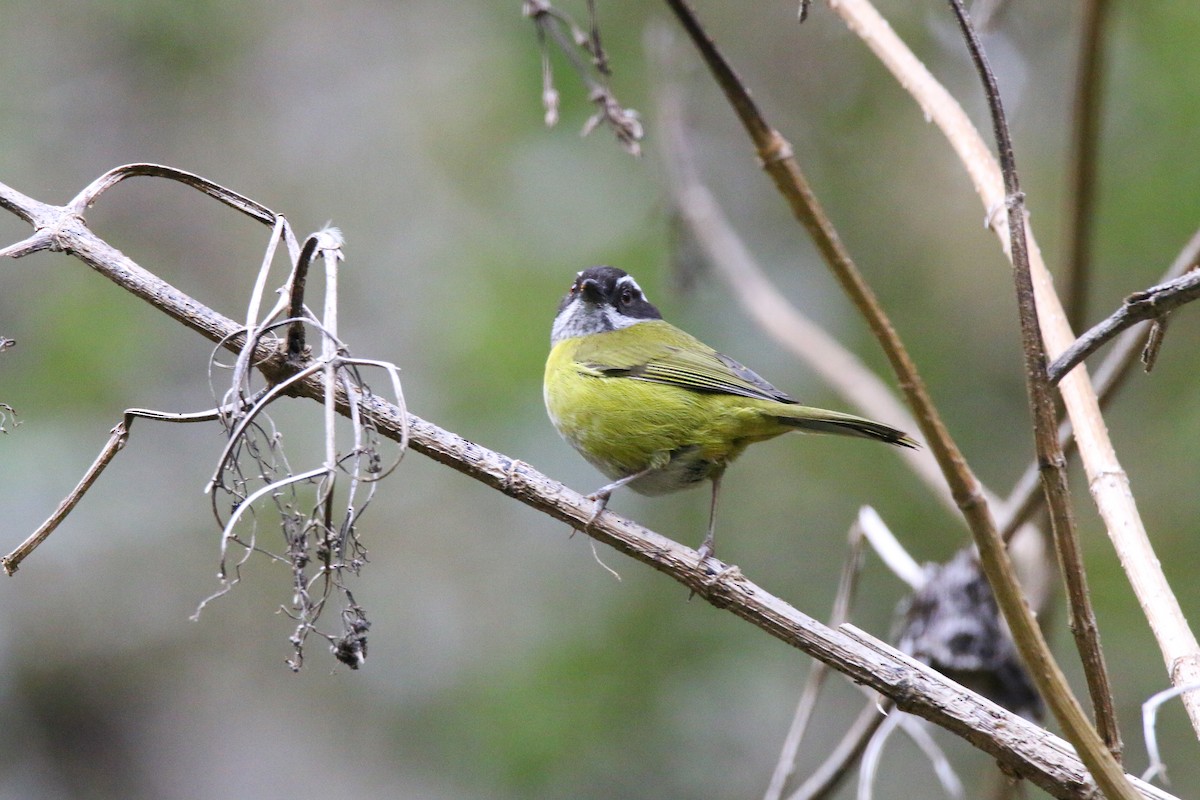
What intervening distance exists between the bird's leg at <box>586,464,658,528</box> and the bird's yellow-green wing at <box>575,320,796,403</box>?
0.33 meters

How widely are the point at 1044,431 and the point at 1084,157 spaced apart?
142 centimetres

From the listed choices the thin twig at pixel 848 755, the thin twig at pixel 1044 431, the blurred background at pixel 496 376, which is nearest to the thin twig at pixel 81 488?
the thin twig at pixel 1044 431

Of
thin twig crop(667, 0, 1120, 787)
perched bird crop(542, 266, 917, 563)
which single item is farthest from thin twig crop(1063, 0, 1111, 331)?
thin twig crop(667, 0, 1120, 787)

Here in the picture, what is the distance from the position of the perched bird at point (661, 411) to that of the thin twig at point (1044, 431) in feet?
5.20

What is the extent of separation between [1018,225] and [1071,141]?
1373 mm

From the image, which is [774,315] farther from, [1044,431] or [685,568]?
[1044,431]

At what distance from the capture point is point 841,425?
301cm

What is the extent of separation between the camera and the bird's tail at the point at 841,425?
9.03 feet

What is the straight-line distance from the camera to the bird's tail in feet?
9.03

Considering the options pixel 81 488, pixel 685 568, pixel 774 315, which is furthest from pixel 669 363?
pixel 81 488

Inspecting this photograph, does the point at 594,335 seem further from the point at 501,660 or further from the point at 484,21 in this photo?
the point at 484,21

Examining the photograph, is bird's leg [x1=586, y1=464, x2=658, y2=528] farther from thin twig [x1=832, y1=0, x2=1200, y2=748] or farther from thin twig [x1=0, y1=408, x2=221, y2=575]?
thin twig [x1=832, y1=0, x2=1200, y2=748]

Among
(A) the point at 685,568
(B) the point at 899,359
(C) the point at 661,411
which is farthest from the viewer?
(C) the point at 661,411

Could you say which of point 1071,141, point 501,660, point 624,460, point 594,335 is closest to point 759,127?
point 1071,141
